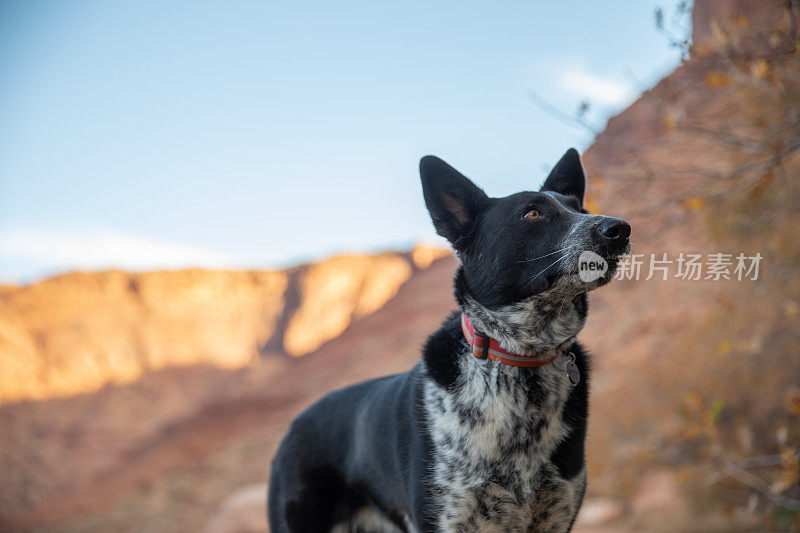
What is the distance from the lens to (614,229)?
229 cm

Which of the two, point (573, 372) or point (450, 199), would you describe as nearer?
point (573, 372)

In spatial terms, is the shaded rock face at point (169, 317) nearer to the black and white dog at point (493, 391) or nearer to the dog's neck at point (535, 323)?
the black and white dog at point (493, 391)

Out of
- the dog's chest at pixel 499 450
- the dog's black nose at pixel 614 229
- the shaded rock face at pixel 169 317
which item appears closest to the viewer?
the dog's black nose at pixel 614 229

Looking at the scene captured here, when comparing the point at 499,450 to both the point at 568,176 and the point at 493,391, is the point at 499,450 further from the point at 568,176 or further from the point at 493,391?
the point at 568,176

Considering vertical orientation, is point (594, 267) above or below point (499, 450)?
above

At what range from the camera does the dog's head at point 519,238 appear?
2375 mm

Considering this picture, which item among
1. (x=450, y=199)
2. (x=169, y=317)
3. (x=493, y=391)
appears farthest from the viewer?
(x=169, y=317)

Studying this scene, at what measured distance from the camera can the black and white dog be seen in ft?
7.89

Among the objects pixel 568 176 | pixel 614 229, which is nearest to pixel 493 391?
pixel 614 229

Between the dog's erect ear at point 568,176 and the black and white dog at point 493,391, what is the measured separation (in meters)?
0.22

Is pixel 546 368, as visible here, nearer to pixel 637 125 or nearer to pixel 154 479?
pixel 154 479

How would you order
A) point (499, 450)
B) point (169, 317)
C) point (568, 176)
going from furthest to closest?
1. point (169, 317)
2. point (568, 176)
3. point (499, 450)

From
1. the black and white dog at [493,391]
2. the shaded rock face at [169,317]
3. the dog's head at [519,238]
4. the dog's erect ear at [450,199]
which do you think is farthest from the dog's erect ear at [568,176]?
the shaded rock face at [169,317]

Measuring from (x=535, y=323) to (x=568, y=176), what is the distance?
936mm
